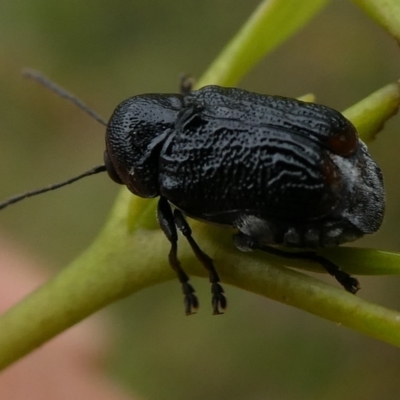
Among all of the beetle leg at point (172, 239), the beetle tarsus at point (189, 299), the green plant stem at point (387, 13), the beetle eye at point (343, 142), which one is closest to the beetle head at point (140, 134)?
the beetle leg at point (172, 239)

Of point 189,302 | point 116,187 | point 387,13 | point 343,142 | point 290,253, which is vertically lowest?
point 116,187

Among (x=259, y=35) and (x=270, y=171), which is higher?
(x=259, y=35)

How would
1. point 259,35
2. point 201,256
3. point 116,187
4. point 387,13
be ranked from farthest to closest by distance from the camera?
point 116,187 → point 259,35 → point 201,256 → point 387,13

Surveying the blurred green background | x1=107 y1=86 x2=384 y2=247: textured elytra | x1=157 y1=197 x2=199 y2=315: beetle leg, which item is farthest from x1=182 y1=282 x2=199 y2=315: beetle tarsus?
the blurred green background

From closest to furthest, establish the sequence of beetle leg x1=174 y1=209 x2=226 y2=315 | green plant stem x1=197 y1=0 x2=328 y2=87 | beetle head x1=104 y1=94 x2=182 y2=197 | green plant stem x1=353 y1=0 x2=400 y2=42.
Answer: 1. green plant stem x1=353 y1=0 x2=400 y2=42
2. beetle leg x1=174 y1=209 x2=226 y2=315
3. green plant stem x1=197 y1=0 x2=328 y2=87
4. beetle head x1=104 y1=94 x2=182 y2=197

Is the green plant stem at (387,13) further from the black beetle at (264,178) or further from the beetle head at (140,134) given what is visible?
the beetle head at (140,134)

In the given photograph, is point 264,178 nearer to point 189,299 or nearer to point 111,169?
point 189,299

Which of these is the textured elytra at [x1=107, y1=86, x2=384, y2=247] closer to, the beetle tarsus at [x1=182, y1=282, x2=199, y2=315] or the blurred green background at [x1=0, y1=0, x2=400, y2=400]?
the beetle tarsus at [x1=182, y1=282, x2=199, y2=315]

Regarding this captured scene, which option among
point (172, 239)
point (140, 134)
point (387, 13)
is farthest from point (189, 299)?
point (387, 13)

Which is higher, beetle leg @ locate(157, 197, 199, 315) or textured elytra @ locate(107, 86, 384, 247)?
textured elytra @ locate(107, 86, 384, 247)
